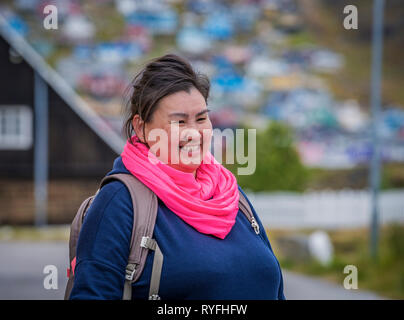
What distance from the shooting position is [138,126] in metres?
2.20

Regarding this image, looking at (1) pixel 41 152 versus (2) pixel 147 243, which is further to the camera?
(1) pixel 41 152

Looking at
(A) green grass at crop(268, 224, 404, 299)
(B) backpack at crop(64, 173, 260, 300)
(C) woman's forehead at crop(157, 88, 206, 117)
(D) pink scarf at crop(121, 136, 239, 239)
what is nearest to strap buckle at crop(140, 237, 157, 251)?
(B) backpack at crop(64, 173, 260, 300)

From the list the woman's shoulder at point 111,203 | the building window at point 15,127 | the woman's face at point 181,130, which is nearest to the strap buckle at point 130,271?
the woman's shoulder at point 111,203

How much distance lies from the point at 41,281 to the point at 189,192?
8524 mm

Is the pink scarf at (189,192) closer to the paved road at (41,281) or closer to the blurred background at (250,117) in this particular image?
the paved road at (41,281)

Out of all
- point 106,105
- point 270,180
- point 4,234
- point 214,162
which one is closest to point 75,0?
point 106,105

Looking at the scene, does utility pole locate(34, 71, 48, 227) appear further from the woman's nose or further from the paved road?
the woman's nose

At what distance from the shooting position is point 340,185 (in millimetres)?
23391

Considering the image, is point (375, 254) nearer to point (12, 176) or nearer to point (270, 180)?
point (270, 180)

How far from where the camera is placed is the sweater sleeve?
1.91 metres

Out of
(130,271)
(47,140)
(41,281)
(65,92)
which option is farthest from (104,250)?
(47,140)

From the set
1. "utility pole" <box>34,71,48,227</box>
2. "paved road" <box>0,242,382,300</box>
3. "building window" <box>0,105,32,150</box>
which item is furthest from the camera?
"building window" <box>0,105,32,150</box>

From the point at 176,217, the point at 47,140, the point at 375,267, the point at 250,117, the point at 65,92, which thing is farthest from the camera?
the point at 250,117

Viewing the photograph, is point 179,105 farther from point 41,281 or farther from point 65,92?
point 65,92
